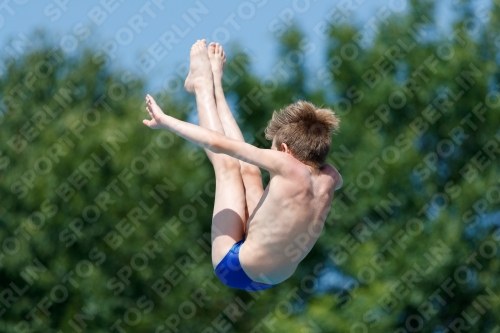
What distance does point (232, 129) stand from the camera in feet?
17.6

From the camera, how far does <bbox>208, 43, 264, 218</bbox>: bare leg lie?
508 cm

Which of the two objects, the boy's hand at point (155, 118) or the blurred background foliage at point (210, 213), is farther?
the blurred background foliage at point (210, 213)

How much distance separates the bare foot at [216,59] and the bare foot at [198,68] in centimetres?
7

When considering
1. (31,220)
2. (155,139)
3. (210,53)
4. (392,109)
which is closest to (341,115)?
(392,109)

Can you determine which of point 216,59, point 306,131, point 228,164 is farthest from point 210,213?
point 306,131

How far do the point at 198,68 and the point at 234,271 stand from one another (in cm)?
128

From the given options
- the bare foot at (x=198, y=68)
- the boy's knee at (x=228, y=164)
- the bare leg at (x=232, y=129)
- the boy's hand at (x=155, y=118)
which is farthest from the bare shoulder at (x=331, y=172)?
the bare foot at (x=198, y=68)

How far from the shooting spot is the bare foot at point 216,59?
5.66 meters

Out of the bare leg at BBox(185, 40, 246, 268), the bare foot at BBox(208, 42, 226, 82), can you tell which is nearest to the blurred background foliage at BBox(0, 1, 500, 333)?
the bare foot at BBox(208, 42, 226, 82)

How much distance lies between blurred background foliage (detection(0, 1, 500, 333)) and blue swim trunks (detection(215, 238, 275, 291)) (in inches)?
389

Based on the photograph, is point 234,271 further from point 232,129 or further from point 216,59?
point 216,59

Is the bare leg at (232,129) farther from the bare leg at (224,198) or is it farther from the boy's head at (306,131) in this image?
the boy's head at (306,131)

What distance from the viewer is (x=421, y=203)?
640 inches

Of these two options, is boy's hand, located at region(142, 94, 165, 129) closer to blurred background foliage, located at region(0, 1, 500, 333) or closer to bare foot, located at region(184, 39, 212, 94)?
bare foot, located at region(184, 39, 212, 94)
